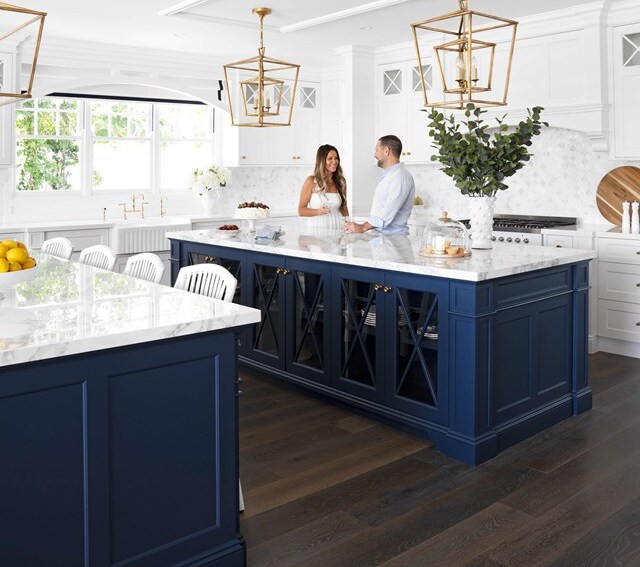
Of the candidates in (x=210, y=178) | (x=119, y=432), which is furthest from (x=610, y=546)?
(x=210, y=178)

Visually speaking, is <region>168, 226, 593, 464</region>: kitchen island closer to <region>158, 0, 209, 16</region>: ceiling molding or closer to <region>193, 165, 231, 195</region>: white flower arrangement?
<region>158, 0, 209, 16</region>: ceiling molding

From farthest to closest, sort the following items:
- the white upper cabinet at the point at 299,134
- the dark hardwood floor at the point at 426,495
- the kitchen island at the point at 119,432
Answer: the white upper cabinet at the point at 299,134, the dark hardwood floor at the point at 426,495, the kitchen island at the point at 119,432

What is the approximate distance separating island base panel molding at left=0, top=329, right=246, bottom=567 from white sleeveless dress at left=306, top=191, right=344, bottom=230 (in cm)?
309

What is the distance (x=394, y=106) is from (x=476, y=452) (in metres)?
4.88

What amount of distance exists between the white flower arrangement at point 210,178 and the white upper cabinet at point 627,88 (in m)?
4.14

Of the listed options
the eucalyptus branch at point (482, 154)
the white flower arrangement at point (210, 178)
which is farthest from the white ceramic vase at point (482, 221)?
the white flower arrangement at point (210, 178)

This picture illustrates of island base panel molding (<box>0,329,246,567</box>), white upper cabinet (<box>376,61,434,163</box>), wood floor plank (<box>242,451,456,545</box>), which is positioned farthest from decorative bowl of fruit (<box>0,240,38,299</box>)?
white upper cabinet (<box>376,61,434,163</box>)

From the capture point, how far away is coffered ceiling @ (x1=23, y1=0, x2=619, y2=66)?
5.68 m

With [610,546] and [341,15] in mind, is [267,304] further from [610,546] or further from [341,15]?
[610,546]

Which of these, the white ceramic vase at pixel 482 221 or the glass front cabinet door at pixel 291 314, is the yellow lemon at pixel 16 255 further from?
the white ceramic vase at pixel 482 221

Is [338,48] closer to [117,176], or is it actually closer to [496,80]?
[496,80]

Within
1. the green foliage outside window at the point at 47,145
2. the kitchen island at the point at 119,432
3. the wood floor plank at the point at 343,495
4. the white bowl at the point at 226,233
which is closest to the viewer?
the kitchen island at the point at 119,432

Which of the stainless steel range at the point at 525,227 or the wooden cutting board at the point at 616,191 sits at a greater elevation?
the wooden cutting board at the point at 616,191

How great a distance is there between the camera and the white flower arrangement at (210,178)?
26.6 ft
